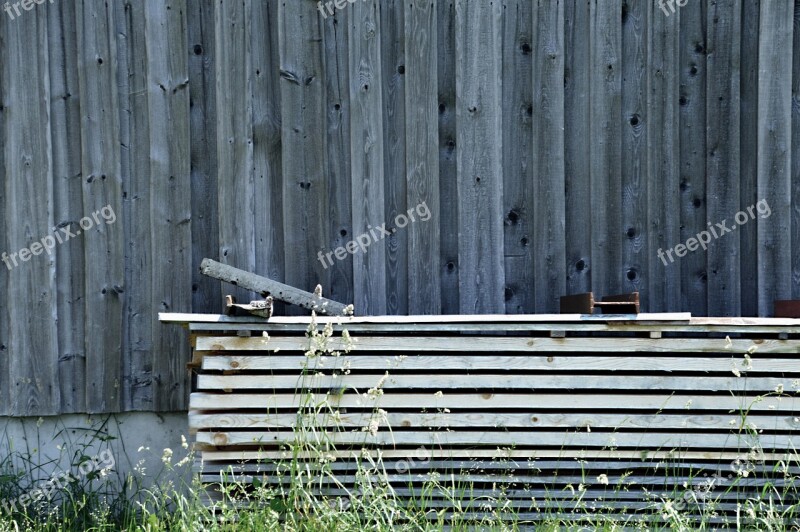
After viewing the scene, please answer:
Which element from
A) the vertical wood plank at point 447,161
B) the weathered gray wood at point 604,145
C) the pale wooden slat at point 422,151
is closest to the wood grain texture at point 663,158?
the weathered gray wood at point 604,145

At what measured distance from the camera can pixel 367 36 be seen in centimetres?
476

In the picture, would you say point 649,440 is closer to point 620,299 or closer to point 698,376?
point 698,376

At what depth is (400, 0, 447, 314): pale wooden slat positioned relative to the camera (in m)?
4.75

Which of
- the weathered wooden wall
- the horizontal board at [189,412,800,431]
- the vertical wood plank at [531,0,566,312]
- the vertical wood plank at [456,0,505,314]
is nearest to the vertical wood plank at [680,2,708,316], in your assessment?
the weathered wooden wall

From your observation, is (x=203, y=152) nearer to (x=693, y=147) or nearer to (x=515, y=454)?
(x=515, y=454)

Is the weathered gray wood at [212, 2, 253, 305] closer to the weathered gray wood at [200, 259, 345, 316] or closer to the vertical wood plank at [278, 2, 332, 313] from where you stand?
the vertical wood plank at [278, 2, 332, 313]

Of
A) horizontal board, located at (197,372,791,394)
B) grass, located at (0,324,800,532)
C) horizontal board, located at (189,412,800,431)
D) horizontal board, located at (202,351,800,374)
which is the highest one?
horizontal board, located at (202,351,800,374)

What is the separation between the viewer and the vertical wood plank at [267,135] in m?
4.78

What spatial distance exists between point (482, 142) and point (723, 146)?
1445 mm

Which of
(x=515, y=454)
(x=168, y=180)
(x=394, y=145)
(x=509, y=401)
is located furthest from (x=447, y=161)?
(x=515, y=454)

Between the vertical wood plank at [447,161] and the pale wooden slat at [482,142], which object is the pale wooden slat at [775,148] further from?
the vertical wood plank at [447,161]

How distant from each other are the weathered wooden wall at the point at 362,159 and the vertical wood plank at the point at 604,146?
0.01 metres

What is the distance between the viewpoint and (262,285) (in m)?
4.54

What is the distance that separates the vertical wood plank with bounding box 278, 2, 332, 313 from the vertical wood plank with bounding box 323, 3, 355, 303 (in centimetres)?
4
